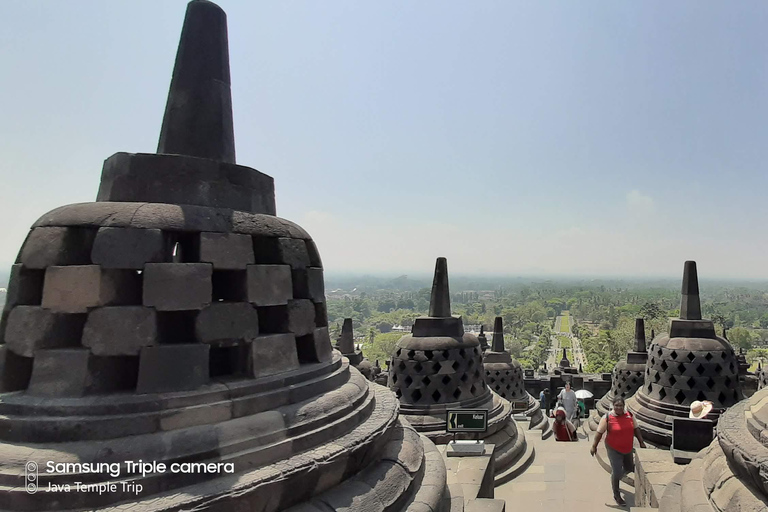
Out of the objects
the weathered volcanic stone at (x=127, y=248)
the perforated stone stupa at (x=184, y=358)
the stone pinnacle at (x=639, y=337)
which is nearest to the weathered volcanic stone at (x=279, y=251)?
the perforated stone stupa at (x=184, y=358)

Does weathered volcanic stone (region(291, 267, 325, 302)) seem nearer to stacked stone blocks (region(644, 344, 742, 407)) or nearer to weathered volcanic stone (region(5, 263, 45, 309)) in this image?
weathered volcanic stone (region(5, 263, 45, 309))

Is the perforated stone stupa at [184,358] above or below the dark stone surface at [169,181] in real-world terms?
below

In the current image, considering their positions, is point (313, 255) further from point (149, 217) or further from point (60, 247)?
point (60, 247)

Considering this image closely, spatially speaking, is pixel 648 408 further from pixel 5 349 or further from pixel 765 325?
pixel 765 325

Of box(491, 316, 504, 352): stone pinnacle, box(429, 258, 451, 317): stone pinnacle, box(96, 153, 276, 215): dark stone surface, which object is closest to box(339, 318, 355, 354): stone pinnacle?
box(491, 316, 504, 352): stone pinnacle

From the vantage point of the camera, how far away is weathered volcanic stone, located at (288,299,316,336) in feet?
10.5

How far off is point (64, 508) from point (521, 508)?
469 centimetres

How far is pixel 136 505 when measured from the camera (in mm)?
2027

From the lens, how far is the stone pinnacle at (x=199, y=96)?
333cm

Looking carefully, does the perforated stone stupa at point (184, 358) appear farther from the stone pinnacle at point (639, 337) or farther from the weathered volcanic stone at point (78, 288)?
the stone pinnacle at point (639, 337)

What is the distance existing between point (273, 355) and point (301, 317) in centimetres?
40

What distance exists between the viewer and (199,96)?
11.1ft

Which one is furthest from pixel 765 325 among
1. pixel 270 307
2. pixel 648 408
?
pixel 270 307

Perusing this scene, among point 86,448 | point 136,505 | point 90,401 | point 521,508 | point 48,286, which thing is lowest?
point 521,508
